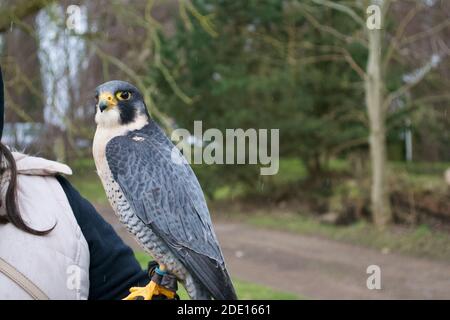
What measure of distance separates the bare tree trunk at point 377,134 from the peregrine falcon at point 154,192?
→ 8.70 metres

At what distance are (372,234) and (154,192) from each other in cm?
890

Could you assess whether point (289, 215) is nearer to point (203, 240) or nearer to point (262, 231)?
point (262, 231)

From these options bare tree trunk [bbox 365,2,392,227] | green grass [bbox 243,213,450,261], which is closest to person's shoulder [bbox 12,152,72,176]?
green grass [bbox 243,213,450,261]

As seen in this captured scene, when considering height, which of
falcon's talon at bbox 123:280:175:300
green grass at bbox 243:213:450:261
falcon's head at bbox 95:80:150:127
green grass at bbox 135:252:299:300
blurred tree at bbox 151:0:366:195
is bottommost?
green grass at bbox 135:252:299:300

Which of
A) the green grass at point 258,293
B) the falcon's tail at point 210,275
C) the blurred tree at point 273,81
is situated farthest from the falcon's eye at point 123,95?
the blurred tree at point 273,81

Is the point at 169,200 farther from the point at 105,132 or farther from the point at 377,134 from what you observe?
the point at 377,134

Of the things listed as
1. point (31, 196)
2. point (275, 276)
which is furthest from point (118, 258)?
point (275, 276)

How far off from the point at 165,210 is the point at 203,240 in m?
0.09

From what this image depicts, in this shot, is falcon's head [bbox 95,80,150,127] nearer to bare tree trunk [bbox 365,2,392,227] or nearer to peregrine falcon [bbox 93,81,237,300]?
peregrine falcon [bbox 93,81,237,300]

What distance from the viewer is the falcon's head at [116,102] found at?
106cm

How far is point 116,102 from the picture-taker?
1062 mm

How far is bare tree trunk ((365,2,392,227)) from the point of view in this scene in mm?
9445

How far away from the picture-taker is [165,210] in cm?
107

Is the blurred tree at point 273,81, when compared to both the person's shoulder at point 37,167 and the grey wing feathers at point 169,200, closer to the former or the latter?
the person's shoulder at point 37,167
